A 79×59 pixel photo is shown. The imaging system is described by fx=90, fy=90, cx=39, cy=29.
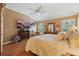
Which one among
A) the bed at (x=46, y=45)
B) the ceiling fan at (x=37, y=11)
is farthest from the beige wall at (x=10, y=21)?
the bed at (x=46, y=45)

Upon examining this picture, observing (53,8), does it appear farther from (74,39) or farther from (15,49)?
(15,49)

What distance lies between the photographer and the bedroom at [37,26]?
1.64 meters

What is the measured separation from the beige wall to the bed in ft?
1.22

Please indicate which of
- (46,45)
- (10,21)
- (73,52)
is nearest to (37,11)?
(10,21)

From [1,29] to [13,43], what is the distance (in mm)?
337

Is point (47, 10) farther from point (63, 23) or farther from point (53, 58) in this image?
point (53, 58)

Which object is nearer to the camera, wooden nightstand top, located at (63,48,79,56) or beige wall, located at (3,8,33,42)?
wooden nightstand top, located at (63,48,79,56)

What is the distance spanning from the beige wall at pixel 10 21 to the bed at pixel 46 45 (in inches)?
14.6

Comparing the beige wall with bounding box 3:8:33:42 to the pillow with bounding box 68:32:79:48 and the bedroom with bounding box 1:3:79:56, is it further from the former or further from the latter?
the pillow with bounding box 68:32:79:48

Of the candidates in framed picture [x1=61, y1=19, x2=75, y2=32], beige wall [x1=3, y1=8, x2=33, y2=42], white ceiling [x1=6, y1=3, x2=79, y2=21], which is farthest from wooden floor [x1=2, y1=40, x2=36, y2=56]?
framed picture [x1=61, y1=19, x2=75, y2=32]

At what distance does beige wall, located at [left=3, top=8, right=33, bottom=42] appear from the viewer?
5.43 ft

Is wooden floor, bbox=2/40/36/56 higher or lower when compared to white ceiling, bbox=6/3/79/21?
lower

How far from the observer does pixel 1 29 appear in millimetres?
1646

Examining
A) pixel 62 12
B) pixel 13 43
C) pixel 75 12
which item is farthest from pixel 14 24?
pixel 75 12
